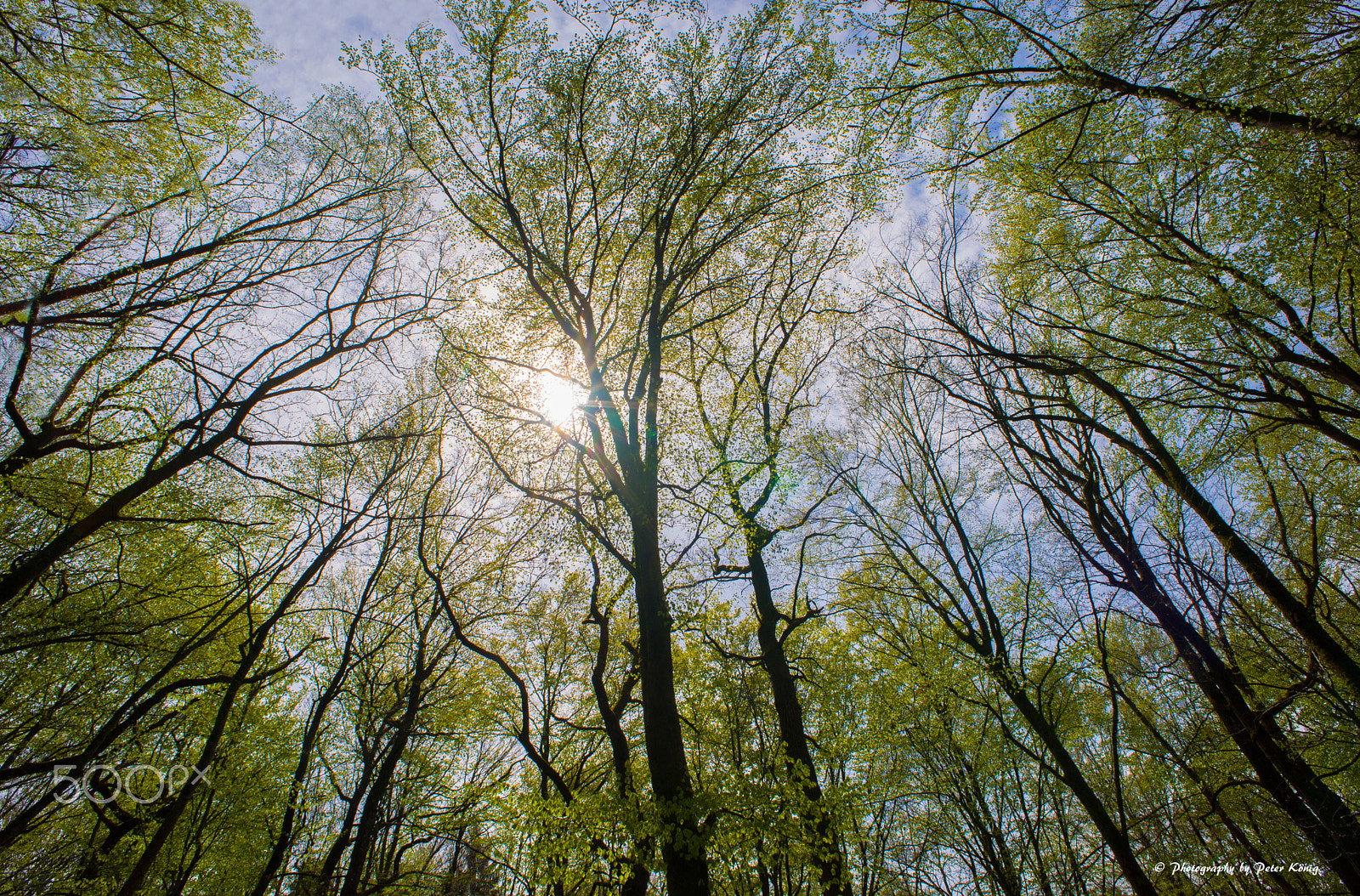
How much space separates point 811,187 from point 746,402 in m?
4.42

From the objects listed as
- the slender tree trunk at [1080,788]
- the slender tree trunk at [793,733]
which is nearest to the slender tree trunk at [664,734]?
the slender tree trunk at [793,733]

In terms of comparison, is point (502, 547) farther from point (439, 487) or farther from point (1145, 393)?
point (1145, 393)

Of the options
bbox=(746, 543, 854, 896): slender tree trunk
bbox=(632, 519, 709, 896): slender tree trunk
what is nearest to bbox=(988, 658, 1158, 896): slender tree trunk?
bbox=(746, 543, 854, 896): slender tree trunk

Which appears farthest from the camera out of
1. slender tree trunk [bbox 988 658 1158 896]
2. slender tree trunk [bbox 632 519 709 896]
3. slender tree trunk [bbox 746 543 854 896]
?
slender tree trunk [bbox 746 543 854 896]

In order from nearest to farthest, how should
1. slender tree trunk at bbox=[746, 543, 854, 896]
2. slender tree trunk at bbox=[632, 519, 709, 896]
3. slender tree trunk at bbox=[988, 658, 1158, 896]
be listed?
1. slender tree trunk at bbox=[632, 519, 709, 896]
2. slender tree trunk at bbox=[988, 658, 1158, 896]
3. slender tree trunk at bbox=[746, 543, 854, 896]

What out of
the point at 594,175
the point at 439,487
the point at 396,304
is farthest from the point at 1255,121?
the point at 439,487

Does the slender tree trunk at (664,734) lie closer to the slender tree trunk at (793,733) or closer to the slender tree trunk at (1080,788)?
the slender tree trunk at (793,733)

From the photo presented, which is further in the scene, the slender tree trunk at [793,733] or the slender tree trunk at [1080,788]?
the slender tree trunk at [793,733]

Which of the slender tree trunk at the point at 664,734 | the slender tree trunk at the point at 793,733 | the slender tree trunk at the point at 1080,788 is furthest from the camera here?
the slender tree trunk at the point at 793,733

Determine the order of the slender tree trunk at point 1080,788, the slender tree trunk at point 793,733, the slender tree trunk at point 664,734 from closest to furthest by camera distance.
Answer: the slender tree trunk at point 664,734, the slender tree trunk at point 1080,788, the slender tree trunk at point 793,733

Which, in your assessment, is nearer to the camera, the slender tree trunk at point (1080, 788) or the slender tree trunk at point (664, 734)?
the slender tree trunk at point (664, 734)

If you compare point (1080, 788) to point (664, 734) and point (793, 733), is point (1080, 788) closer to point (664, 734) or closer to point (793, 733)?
point (793, 733)

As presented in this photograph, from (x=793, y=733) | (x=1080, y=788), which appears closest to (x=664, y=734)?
(x=793, y=733)

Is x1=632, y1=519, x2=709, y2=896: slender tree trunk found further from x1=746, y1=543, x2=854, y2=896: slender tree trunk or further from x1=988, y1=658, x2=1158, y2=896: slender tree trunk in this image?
x1=988, y1=658, x2=1158, y2=896: slender tree trunk
